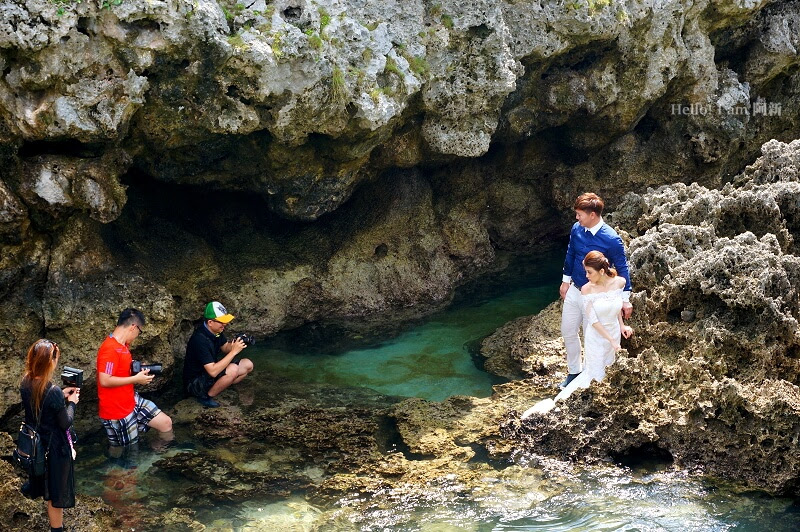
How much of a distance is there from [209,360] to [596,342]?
3.67 meters

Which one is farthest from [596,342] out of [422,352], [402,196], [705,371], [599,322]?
[402,196]

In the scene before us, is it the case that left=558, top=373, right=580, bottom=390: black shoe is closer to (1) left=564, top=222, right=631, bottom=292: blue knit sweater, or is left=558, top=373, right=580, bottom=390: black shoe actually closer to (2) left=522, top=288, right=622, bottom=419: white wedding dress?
(2) left=522, top=288, right=622, bottom=419: white wedding dress

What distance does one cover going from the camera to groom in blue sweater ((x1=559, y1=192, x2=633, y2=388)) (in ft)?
25.1

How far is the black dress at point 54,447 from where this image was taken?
18.7ft

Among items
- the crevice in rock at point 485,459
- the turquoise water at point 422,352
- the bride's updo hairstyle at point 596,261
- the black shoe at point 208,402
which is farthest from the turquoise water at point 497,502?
the bride's updo hairstyle at point 596,261

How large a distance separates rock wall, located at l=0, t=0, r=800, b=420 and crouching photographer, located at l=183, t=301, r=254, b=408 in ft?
1.45

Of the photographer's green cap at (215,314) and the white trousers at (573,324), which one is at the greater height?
the photographer's green cap at (215,314)

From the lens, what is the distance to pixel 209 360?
26.6ft

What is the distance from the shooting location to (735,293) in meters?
7.54

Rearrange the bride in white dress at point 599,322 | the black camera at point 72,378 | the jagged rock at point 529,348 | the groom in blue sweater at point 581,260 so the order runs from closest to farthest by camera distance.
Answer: the black camera at point 72,378
the bride in white dress at point 599,322
the groom in blue sweater at point 581,260
the jagged rock at point 529,348

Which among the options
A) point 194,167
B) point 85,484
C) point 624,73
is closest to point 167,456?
point 85,484

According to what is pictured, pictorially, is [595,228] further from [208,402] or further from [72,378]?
[72,378]

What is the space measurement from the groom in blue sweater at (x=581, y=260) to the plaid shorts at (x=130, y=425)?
13.0ft

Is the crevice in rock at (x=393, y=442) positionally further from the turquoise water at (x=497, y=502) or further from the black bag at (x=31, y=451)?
the black bag at (x=31, y=451)
